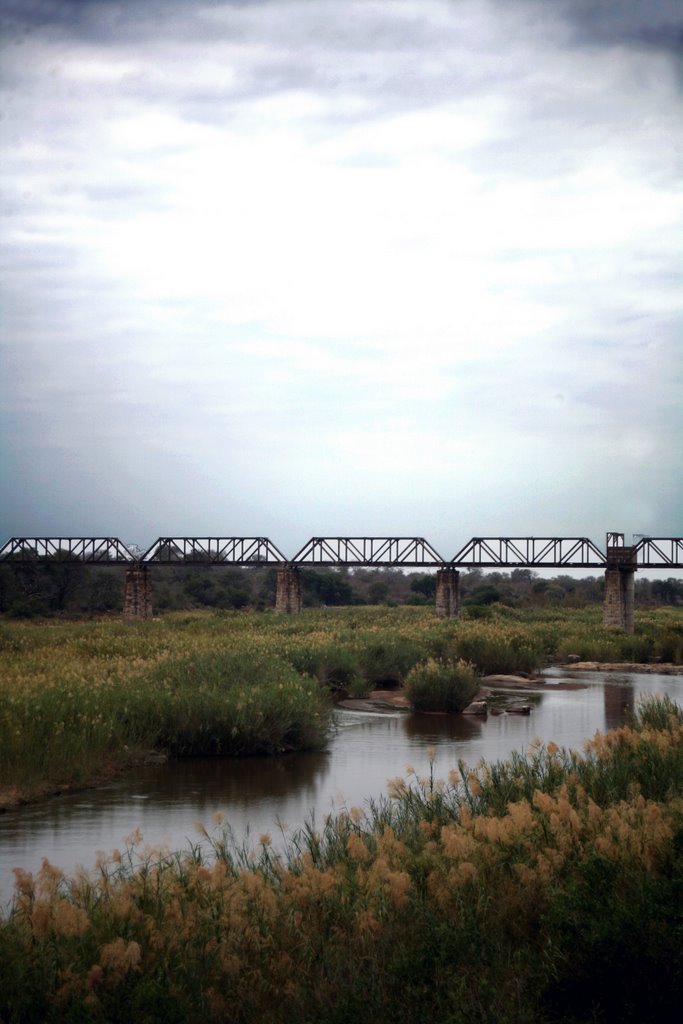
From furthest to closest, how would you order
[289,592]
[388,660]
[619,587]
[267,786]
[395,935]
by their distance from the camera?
[289,592], [619,587], [388,660], [267,786], [395,935]

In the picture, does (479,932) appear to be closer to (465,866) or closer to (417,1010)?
(465,866)

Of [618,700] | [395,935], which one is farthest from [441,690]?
[395,935]

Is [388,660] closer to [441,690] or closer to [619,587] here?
[441,690]

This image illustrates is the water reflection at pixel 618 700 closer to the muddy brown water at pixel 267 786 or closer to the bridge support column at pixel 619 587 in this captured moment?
the muddy brown water at pixel 267 786

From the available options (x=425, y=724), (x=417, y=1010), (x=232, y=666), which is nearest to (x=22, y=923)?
(x=417, y=1010)

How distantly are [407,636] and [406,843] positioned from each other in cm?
2765

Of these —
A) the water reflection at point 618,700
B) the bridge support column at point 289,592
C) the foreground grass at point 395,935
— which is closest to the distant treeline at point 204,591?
the bridge support column at point 289,592

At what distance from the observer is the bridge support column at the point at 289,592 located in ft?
215

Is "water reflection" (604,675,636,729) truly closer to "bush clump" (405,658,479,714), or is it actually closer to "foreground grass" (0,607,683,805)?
"foreground grass" (0,607,683,805)

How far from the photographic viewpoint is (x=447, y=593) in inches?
2445

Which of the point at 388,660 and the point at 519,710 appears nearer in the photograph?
the point at 519,710

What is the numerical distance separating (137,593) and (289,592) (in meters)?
8.69

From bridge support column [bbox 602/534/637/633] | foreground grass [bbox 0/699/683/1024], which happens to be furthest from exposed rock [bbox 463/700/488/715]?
bridge support column [bbox 602/534/637/633]

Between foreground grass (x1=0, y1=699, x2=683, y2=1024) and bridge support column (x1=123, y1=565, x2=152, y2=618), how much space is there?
57997mm
